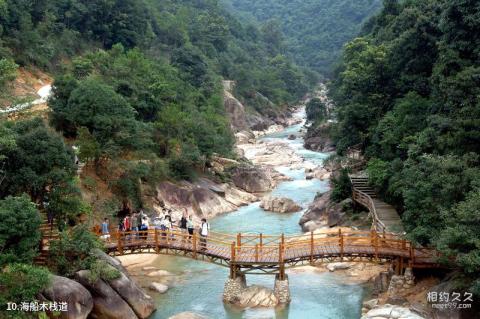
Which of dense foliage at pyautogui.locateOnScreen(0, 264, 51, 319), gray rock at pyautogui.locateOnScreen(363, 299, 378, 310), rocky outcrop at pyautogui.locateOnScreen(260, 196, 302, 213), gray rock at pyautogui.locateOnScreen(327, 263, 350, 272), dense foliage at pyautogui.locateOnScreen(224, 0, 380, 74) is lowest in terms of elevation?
gray rock at pyautogui.locateOnScreen(363, 299, 378, 310)

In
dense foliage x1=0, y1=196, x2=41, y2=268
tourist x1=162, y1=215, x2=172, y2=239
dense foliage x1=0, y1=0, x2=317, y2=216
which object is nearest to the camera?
dense foliage x1=0, y1=196, x2=41, y2=268

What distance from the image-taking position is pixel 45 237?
71.3ft

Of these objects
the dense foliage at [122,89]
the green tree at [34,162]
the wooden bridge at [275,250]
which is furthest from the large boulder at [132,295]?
the green tree at [34,162]

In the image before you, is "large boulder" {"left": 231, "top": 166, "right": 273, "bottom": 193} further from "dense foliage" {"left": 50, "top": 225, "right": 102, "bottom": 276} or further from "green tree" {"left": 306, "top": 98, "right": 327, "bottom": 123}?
"green tree" {"left": 306, "top": 98, "right": 327, "bottom": 123}

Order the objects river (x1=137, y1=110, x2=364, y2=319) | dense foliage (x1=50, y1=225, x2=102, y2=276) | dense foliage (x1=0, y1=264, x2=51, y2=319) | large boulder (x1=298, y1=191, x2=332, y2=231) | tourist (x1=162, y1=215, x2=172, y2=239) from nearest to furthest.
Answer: dense foliage (x1=0, y1=264, x2=51, y2=319), dense foliage (x1=50, y1=225, x2=102, y2=276), river (x1=137, y1=110, x2=364, y2=319), tourist (x1=162, y1=215, x2=172, y2=239), large boulder (x1=298, y1=191, x2=332, y2=231)

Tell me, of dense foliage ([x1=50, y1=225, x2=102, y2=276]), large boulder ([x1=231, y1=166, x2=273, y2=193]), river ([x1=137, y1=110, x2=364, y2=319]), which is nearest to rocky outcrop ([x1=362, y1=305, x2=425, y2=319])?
river ([x1=137, y1=110, x2=364, y2=319])

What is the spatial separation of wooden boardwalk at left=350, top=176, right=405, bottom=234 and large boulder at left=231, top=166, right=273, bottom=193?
13552 mm

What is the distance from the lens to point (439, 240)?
63.4 feet

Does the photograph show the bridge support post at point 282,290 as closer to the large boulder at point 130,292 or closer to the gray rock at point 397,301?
the gray rock at point 397,301

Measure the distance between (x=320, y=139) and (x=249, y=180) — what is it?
81.3 ft

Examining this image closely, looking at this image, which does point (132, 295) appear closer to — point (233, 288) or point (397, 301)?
point (233, 288)

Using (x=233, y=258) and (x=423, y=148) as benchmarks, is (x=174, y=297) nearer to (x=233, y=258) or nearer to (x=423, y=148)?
(x=233, y=258)

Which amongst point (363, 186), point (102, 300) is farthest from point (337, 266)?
point (102, 300)

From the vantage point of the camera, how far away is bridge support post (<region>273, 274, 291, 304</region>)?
23531 mm
